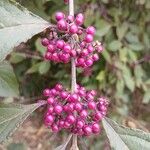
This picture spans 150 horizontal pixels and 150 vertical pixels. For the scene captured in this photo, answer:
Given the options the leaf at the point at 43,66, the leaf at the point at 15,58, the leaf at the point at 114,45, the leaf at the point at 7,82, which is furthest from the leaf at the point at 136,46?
the leaf at the point at 7,82

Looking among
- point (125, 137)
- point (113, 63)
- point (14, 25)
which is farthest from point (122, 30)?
point (14, 25)

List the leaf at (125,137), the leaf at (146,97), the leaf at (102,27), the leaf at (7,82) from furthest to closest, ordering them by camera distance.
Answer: the leaf at (146,97), the leaf at (102,27), the leaf at (7,82), the leaf at (125,137)

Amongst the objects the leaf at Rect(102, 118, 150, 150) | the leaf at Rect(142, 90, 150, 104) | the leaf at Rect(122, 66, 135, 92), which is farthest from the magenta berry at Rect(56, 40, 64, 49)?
the leaf at Rect(142, 90, 150, 104)

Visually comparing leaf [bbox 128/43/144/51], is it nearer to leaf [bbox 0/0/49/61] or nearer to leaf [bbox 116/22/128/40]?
leaf [bbox 116/22/128/40]

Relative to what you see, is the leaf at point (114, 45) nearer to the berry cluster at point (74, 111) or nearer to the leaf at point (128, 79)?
the leaf at point (128, 79)

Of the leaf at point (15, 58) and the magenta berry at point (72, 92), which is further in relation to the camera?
the leaf at point (15, 58)

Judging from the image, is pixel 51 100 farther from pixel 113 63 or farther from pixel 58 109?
pixel 113 63

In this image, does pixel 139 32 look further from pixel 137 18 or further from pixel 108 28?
pixel 108 28
